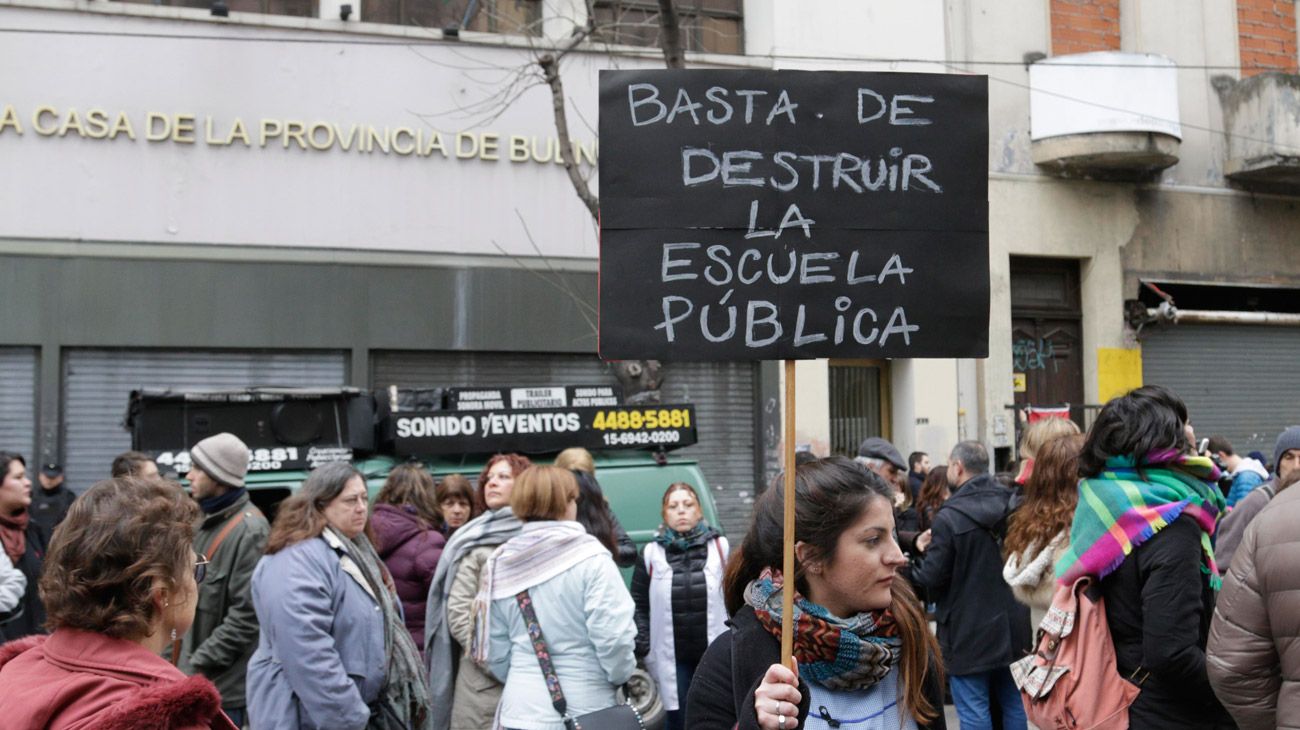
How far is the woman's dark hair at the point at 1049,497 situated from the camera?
5355mm

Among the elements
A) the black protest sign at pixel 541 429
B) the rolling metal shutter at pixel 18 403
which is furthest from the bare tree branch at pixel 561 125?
the rolling metal shutter at pixel 18 403

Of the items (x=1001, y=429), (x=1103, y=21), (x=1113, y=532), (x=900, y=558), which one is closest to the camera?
(x=900, y=558)

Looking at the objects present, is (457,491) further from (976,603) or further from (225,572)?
(976,603)

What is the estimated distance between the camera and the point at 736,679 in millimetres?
3047

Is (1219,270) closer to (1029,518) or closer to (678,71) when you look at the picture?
(1029,518)

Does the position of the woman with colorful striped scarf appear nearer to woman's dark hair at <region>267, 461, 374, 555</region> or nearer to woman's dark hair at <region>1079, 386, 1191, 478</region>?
woman's dark hair at <region>1079, 386, 1191, 478</region>

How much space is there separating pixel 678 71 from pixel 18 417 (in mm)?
11732

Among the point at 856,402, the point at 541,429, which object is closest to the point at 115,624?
the point at 541,429

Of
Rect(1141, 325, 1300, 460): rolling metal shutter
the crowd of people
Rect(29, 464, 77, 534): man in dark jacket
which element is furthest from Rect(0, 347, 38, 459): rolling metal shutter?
Rect(1141, 325, 1300, 460): rolling metal shutter

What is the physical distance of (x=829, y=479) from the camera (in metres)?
3.17

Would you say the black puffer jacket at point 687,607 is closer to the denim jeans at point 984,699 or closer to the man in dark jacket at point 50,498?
the denim jeans at point 984,699

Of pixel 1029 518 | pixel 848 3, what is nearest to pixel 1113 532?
pixel 1029 518

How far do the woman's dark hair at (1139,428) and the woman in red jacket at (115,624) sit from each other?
9.80 feet

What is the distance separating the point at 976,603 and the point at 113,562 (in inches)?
196
